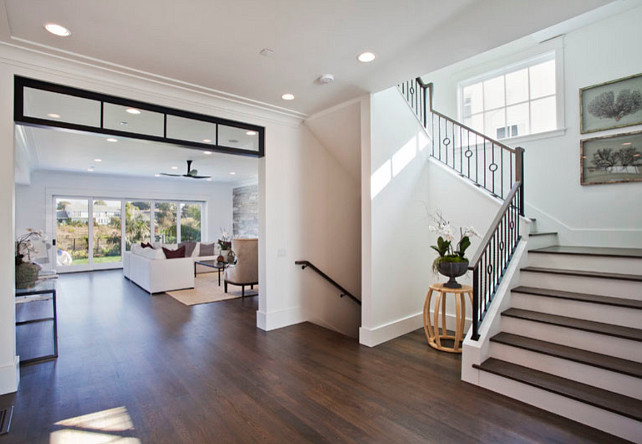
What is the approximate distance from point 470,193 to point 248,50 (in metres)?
3.18

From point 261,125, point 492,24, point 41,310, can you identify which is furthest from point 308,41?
point 41,310

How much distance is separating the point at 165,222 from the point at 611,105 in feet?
37.8

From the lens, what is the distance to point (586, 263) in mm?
3324

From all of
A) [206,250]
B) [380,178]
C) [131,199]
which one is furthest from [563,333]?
[131,199]

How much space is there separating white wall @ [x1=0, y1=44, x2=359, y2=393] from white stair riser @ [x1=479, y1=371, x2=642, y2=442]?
2629mm

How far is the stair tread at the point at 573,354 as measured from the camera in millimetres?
2379

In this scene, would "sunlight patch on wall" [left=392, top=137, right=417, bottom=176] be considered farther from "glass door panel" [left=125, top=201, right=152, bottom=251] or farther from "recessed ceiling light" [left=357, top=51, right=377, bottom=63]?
"glass door panel" [left=125, top=201, right=152, bottom=251]

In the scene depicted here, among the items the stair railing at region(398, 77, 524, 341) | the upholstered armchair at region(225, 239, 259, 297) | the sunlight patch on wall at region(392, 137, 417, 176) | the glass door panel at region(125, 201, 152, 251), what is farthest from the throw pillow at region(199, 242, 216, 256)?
the sunlight patch on wall at region(392, 137, 417, 176)

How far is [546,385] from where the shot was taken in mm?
2502

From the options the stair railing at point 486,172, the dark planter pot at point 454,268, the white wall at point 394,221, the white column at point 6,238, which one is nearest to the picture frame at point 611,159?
the stair railing at point 486,172

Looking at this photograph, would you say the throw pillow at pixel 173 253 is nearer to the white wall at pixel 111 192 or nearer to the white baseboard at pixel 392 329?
the white wall at pixel 111 192

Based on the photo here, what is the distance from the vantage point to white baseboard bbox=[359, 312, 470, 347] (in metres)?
3.89

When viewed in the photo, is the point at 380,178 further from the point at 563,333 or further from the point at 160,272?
the point at 160,272

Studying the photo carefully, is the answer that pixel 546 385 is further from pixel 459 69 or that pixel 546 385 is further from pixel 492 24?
pixel 459 69
